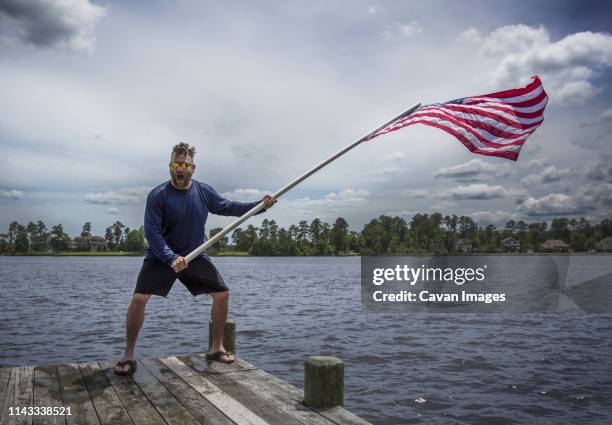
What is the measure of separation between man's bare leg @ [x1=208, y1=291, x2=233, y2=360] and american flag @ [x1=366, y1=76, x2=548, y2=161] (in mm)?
2912

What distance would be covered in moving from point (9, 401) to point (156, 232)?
229 centimetres

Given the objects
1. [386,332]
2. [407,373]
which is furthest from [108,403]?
[386,332]

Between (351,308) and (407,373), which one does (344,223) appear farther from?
(407,373)

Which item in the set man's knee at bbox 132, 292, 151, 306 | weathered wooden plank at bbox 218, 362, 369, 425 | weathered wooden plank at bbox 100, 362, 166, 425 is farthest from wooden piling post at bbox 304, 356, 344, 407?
man's knee at bbox 132, 292, 151, 306

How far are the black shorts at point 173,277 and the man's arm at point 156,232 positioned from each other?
0.85ft

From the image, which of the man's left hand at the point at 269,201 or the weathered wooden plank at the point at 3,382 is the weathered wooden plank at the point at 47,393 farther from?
the man's left hand at the point at 269,201

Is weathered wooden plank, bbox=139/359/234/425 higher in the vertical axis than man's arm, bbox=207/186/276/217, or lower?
lower

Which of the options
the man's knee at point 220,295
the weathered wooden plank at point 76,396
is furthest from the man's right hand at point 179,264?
the weathered wooden plank at point 76,396

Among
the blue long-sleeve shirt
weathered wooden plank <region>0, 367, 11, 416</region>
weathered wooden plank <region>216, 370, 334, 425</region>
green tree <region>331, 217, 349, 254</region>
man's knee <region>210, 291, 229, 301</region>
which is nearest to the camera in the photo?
weathered wooden plank <region>216, 370, 334, 425</region>

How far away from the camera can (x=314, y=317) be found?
21922 millimetres

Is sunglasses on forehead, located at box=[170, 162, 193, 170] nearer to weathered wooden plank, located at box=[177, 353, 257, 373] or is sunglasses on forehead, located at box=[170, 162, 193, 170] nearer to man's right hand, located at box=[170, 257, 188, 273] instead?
man's right hand, located at box=[170, 257, 188, 273]

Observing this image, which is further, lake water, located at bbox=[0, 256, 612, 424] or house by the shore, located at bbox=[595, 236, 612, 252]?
→ house by the shore, located at bbox=[595, 236, 612, 252]

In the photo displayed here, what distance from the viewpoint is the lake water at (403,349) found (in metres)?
9.62

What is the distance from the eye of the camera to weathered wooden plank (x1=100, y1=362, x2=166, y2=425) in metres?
4.83
